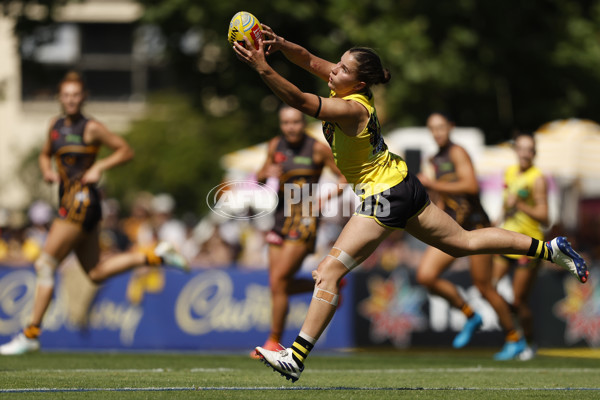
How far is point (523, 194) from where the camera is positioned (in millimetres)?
11750

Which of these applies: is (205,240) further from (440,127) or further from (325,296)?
(325,296)

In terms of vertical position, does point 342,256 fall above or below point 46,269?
above

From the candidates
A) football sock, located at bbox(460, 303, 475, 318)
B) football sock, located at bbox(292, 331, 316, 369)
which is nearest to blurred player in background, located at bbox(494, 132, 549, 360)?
football sock, located at bbox(460, 303, 475, 318)

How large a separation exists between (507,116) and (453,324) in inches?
356

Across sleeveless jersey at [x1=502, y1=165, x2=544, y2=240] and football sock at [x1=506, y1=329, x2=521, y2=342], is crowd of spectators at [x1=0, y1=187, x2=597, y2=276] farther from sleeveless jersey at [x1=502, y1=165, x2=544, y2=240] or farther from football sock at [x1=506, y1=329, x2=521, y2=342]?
football sock at [x1=506, y1=329, x2=521, y2=342]

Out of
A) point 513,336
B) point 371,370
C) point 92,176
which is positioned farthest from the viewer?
point 513,336

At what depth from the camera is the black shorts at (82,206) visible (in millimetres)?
10680

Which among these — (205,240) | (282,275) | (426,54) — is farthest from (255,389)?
→ (426,54)

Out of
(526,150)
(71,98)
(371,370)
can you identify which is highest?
(71,98)

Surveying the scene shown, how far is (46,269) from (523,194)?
5125 millimetres

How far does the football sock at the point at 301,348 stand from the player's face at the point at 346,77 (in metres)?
1.68

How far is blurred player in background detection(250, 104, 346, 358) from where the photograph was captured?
35.0 ft

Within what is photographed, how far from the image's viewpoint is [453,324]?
588 inches

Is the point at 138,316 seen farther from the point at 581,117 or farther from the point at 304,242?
the point at 581,117
